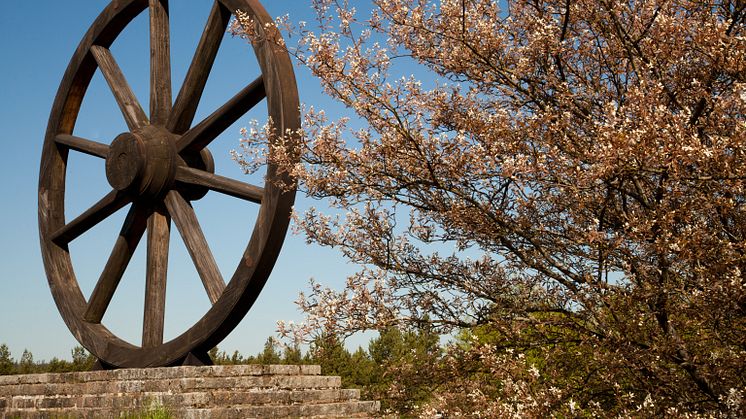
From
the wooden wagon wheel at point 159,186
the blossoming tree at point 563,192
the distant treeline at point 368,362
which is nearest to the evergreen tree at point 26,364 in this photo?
the distant treeline at point 368,362

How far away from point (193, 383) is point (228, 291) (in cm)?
86

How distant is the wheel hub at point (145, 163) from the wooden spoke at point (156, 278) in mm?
373

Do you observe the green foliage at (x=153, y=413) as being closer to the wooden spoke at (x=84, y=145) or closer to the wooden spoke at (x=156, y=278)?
the wooden spoke at (x=156, y=278)

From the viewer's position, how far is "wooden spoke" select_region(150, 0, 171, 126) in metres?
8.07

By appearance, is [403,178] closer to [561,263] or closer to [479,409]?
[561,263]

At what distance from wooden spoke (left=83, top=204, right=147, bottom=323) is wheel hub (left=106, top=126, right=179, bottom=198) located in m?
0.72

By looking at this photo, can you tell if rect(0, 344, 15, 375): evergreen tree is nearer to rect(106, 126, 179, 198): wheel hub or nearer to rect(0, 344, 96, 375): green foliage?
rect(0, 344, 96, 375): green foliage

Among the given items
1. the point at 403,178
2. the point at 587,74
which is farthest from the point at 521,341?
the point at 587,74

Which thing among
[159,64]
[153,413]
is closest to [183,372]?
[153,413]

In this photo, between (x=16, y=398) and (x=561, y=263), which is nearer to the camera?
(x=561, y=263)

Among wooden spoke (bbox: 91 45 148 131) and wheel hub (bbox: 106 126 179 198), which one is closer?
wheel hub (bbox: 106 126 179 198)

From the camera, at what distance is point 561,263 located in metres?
4.85

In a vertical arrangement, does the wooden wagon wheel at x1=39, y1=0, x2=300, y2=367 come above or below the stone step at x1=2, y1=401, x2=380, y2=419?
above

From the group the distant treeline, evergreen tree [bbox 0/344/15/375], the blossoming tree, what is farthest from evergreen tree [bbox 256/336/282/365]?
the blossoming tree
